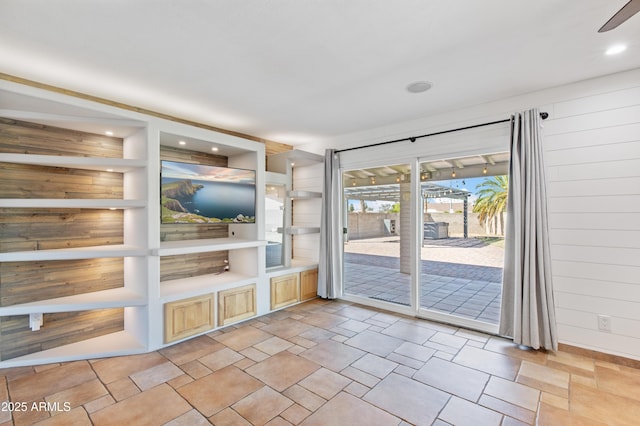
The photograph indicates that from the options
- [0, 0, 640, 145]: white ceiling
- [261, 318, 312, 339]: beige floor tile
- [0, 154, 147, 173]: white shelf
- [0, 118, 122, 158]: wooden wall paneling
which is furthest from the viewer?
[261, 318, 312, 339]: beige floor tile

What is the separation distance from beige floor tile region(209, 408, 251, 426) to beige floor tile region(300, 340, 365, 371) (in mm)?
899

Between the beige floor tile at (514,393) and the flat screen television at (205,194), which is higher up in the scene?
the flat screen television at (205,194)

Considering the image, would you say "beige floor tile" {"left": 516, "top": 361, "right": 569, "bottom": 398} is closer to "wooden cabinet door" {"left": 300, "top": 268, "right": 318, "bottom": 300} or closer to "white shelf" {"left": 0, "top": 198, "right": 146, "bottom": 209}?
"wooden cabinet door" {"left": 300, "top": 268, "right": 318, "bottom": 300}

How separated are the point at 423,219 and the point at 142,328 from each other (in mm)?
3528

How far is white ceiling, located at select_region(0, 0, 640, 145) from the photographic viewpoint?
1.91 m

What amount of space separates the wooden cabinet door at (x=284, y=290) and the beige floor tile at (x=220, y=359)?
124 cm

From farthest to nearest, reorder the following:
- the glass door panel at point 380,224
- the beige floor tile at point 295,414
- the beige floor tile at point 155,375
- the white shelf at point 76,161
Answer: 1. the glass door panel at point 380,224
2. the white shelf at point 76,161
3. the beige floor tile at point 155,375
4. the beige floor tile at point 295,414

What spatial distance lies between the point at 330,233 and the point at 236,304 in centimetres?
173

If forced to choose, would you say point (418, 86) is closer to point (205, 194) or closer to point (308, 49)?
point (308, 49)

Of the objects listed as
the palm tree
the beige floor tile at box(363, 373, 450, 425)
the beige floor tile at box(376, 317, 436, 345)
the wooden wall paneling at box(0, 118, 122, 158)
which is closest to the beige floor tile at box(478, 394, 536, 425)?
the beige floor tile at box(363, 373, 450, 425)

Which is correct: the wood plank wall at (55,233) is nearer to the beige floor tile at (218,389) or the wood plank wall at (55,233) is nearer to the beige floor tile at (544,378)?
the beige floor tile at (218,389)

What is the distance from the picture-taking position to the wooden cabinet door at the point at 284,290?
13.9 feet

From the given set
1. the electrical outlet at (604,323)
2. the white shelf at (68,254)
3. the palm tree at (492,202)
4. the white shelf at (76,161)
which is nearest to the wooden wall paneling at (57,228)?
the white shelf at (68,254)

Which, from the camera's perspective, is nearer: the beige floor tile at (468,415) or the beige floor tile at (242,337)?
the beige floor tile at (468,415)
